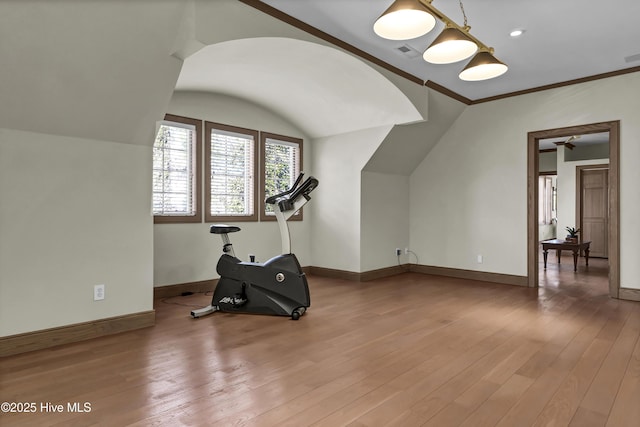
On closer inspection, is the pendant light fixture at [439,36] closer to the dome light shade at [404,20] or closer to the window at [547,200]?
the dome light shade at [404,20]

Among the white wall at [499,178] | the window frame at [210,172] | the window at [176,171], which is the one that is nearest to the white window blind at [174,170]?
the window at [176,171]

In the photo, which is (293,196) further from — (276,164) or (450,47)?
(276,164)

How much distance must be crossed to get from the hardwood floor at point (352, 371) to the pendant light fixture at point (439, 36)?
2305mm

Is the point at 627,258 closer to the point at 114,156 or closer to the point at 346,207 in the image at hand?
the point at 346,207

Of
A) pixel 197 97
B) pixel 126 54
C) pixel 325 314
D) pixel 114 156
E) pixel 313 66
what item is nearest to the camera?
pixel 126 54

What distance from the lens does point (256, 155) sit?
582 centimetres

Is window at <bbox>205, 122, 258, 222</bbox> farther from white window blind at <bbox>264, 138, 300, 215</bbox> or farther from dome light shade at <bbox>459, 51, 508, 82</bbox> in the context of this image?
dome light shade at <bbox>459, 51, 508, 82</bbox>

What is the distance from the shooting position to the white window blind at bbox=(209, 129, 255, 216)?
5348 millimetres

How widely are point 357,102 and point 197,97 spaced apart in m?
2.15

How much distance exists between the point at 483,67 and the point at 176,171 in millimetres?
3736

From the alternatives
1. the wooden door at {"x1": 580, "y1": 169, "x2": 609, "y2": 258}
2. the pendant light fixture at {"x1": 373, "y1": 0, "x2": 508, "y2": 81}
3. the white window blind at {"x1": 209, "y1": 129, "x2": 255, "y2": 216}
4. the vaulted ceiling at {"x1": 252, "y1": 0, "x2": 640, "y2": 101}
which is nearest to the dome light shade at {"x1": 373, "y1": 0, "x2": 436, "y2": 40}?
the pendant light fixture at {"x1": 373, "y1": 0, "x2": 508, "y2": 81}

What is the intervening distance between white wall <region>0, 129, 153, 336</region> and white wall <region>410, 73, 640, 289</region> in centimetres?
466

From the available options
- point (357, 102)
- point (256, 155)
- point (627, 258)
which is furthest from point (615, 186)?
point (256, 155)

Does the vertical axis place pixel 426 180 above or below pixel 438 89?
below
